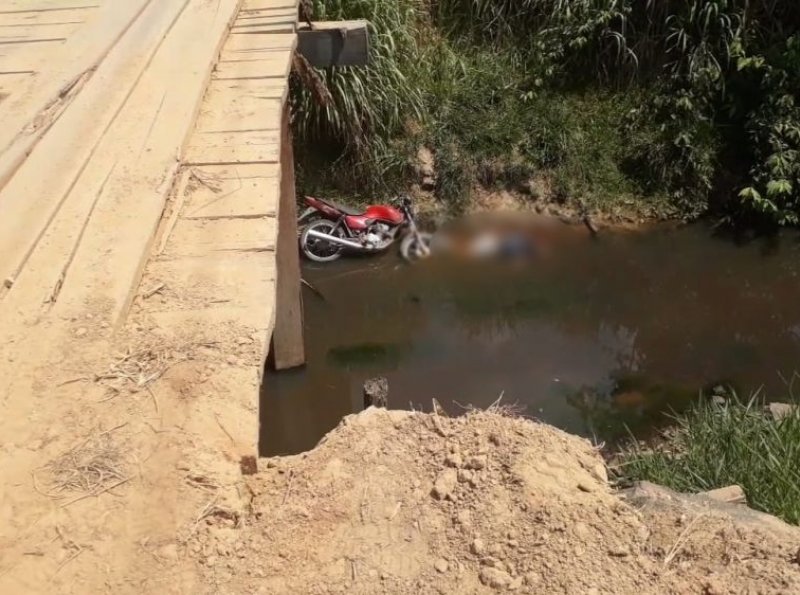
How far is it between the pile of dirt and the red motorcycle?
15.4 ft

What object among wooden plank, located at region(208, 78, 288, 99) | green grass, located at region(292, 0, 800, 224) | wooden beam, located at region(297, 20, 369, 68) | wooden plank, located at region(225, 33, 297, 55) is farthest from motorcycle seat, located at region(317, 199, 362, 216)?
wooden plank, located at region(208, 78, 288, 99)

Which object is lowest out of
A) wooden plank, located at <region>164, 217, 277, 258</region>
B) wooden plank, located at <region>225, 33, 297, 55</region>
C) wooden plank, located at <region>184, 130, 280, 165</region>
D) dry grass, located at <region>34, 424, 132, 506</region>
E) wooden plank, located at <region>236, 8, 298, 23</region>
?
dry grass, located at <region>34, 424, 132, 506</region>

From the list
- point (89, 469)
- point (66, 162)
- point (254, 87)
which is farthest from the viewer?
point (254, 87)

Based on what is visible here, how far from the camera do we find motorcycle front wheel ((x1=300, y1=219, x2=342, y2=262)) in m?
6.67

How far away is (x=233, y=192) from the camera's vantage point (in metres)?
2.75

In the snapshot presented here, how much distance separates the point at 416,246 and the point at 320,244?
0.83 metres

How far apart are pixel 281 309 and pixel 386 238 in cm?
195

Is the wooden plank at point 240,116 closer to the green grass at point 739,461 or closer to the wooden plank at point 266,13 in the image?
the wooden plank at point 266,13

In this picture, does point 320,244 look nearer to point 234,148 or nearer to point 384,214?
point 384,214

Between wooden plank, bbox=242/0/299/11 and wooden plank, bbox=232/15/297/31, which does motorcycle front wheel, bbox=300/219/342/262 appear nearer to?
wooden plank, bbox=242/0/299/11

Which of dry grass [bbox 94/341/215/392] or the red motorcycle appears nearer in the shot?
dry grass [bbox 94/341/215/392]

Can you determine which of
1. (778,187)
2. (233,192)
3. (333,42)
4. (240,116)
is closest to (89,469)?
(233,192)

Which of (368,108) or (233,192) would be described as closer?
(233,192)

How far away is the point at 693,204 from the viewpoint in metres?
7.12
